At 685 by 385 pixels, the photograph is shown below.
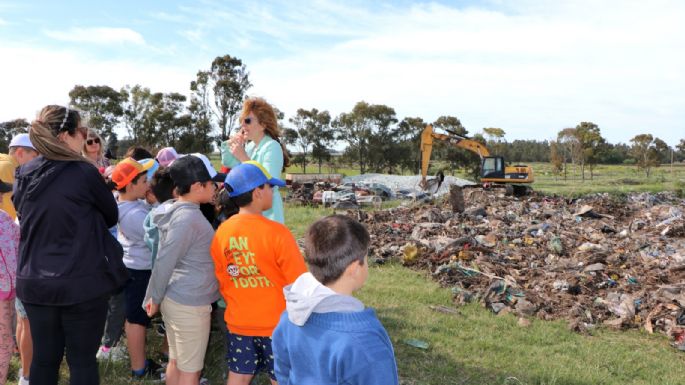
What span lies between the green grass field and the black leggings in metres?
1.18

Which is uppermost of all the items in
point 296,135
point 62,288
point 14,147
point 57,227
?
point 296,135

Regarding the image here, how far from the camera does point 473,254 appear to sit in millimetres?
8898

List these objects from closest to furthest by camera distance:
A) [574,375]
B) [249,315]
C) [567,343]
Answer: [249,315] → [574,375] → [567,343]

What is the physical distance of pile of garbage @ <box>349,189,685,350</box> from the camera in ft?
20.8

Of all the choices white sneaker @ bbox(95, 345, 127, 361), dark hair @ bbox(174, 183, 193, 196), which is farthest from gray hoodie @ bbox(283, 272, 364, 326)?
white sneaker @ bbox(95, 345, 127, 361)

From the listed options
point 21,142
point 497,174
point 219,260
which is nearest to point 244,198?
point 219,260

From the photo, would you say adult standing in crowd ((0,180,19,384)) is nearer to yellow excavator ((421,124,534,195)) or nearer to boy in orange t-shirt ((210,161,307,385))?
boy in orange t-shirt ((210,161,307,385))

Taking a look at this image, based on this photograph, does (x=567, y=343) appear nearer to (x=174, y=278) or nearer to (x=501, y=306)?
(x=501, y=306)

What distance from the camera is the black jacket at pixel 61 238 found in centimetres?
256

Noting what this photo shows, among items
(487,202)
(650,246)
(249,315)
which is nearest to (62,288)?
(249,315)

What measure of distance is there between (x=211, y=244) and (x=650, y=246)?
31.5 feet

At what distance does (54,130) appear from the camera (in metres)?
2.74

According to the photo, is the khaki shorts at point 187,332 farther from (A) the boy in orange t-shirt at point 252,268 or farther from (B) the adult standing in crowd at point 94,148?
(B) the adult standing in crowd at point 94,148

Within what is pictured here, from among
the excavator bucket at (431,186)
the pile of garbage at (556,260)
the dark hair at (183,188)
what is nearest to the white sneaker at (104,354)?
the dark hair at (183,188)
